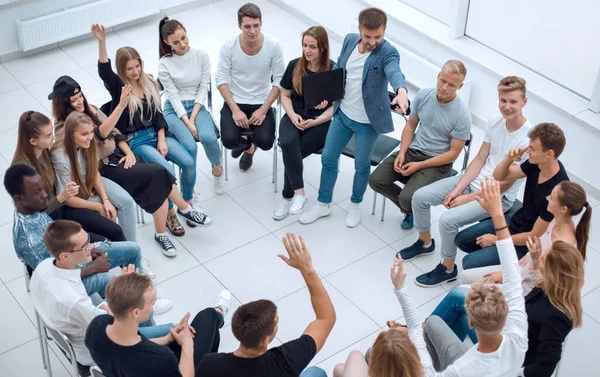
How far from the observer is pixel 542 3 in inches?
217

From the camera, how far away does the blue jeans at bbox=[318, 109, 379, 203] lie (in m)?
4.83

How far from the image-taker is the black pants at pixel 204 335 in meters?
3.37

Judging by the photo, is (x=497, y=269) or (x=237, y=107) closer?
(x=497, y=269)

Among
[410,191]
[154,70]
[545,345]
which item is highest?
[545,345]

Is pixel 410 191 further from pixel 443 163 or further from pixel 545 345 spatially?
pixel 545 345

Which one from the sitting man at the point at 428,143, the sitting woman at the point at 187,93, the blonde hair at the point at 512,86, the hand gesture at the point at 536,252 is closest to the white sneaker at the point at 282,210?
the sitting woman at the point at 187,93

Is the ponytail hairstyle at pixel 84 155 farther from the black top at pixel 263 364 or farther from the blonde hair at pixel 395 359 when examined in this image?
the blonde hair at pixel 395 359

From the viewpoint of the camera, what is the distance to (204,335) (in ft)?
11.3

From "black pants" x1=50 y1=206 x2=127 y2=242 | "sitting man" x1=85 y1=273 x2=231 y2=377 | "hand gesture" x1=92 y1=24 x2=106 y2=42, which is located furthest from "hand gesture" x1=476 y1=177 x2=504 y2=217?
"hand gesture" x1=92 y1=24 x2=106 y2=42

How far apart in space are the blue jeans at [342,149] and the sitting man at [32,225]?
5.70 feet

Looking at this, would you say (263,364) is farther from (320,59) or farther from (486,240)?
(320,59)

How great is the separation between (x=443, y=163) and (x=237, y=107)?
1525 mm

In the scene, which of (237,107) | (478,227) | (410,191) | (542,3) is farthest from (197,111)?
(542,3)

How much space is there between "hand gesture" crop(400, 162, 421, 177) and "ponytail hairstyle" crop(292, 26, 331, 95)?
33.2 inches
